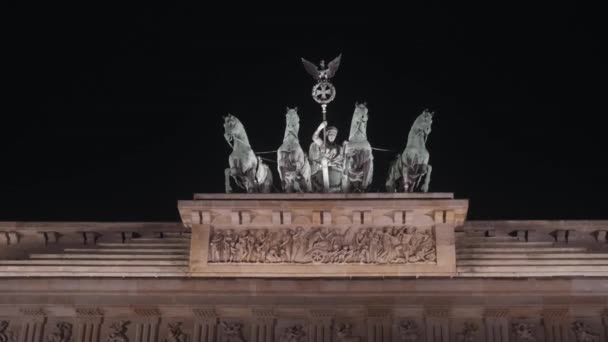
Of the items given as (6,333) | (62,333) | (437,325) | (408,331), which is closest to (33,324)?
(6,333)

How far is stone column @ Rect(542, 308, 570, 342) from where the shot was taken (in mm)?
24250

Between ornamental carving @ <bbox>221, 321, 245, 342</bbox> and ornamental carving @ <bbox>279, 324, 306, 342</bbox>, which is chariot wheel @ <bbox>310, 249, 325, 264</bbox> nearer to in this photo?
ornamental carving @ <bbox>279, 324, 306, 342</bbox>

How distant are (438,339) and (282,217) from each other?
4.42m

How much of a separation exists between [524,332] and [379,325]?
2911mm

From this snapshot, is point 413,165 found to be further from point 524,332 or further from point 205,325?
point 205,325

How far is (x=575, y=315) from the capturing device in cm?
2445

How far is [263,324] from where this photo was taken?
80.6 feet

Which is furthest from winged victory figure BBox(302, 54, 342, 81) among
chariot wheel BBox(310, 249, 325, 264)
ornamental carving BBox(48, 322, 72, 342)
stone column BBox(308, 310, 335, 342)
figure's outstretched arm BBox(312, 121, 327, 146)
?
ornamental carving BBox(48, 322, 72, 342)

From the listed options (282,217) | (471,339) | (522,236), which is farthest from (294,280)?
(522,236)

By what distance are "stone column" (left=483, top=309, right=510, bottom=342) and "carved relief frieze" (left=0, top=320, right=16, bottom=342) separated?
9.64 metres

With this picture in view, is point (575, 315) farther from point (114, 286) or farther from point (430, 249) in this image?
point (114, 286)

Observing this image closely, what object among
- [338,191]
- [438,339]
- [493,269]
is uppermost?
[338,191]

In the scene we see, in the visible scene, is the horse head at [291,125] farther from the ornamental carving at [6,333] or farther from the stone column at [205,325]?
the ornamental carving at [6,333]

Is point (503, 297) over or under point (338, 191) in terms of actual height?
under
